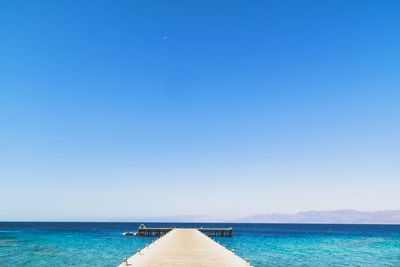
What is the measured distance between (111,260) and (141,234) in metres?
41.8

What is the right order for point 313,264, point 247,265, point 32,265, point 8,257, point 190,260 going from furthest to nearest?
point 8,257
point 313,264
point 32,265
point 190,260
point 247,265

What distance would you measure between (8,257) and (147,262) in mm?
23333

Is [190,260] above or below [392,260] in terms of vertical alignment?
above

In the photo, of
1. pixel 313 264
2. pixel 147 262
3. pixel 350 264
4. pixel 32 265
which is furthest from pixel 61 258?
pixel 350 264

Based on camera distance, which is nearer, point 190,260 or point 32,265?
point 190,260

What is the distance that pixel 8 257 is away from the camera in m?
30.2

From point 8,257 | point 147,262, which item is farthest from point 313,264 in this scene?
point 8,257

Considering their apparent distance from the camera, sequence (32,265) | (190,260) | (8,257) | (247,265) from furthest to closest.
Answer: (8,257) → (32,265) → (190,260) → (247,265)

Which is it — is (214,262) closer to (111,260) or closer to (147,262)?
(147,262)

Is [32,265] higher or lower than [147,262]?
lower

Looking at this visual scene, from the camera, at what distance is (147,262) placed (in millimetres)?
16188

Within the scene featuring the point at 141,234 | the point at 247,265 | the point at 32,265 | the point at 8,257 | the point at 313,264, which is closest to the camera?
the point at 247,265

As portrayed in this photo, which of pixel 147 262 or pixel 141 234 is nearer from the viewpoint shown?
pixel 147 262

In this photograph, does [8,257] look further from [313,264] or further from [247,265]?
[313,264]
